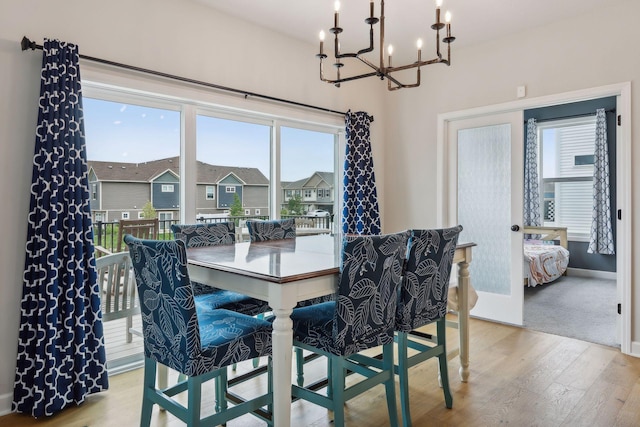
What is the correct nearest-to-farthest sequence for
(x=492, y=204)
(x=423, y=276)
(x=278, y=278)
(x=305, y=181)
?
(x=278, y=278)
(x=423, y=276)
(x=492, y=204)
(x=305, y=181)

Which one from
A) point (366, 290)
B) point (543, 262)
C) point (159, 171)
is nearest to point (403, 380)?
point (366, 290)

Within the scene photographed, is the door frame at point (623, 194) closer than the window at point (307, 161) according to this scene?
Yes

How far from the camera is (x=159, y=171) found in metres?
3.14

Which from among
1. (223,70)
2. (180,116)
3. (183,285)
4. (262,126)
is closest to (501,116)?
(262,126)

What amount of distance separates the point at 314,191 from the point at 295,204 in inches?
11.6

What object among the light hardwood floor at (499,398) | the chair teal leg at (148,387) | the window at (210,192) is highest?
the window at (210,192)

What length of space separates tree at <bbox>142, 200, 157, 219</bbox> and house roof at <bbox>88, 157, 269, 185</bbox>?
0.19 m

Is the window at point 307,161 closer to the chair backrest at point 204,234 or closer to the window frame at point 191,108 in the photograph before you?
the window frame at point 191,108

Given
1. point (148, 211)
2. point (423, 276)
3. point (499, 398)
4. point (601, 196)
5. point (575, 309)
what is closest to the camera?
point (423, 276)

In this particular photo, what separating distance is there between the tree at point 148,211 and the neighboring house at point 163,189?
17 mm

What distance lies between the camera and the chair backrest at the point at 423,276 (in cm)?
213

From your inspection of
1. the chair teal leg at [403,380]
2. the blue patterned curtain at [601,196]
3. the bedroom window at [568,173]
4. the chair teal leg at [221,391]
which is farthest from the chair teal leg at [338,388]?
the bedroom window at [568,173]

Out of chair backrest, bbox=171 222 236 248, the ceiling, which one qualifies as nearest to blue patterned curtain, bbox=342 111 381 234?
the ceiling

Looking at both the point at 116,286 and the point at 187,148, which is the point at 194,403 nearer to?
the point at 116,286
